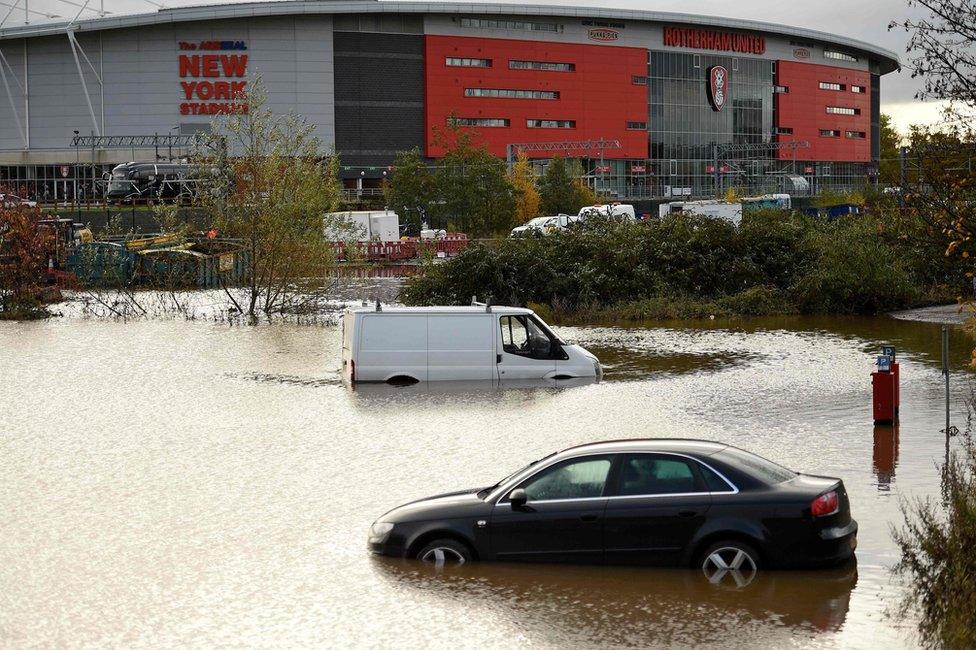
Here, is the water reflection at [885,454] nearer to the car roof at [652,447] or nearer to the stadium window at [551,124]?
the car roof at [652,447]

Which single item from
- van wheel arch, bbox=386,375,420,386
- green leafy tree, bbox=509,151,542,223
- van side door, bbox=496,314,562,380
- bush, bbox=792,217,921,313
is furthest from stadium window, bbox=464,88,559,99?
van wheel arch, bbox=386,375,420,386

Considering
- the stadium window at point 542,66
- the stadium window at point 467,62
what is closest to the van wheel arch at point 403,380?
the stadium window at point 467,62

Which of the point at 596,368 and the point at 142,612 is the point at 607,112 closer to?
the point at 596,368

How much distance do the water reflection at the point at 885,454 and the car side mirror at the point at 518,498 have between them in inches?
223

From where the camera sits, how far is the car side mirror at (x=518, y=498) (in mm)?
11836

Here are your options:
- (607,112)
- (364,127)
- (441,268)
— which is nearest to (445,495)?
(441,268)

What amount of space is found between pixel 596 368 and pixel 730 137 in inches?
4115

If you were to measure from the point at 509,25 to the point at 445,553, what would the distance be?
10016 cm

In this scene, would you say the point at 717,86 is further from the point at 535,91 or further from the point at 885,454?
the point at 885,454

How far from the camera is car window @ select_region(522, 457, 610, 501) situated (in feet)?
38.8

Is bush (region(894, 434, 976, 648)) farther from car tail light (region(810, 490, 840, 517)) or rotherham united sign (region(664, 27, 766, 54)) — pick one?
rotherham united sign (region(664, 27, 766, 54))

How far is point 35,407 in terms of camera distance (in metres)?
24.0

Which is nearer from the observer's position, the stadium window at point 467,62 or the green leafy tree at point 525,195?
the green leafy tree at point 525,195

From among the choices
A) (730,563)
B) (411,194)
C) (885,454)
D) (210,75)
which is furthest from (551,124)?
(730,563)
